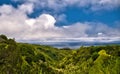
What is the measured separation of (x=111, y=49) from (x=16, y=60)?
5834 centimetres

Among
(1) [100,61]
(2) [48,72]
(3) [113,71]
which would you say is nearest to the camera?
(3) [113,71]

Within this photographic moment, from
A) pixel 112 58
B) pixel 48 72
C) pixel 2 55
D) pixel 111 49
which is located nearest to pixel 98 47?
pixel 111 49

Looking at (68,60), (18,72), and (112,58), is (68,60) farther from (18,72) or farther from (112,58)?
(18,72)

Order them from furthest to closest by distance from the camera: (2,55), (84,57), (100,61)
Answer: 1. (84,57)
2. (100,61)
3. (2,55)

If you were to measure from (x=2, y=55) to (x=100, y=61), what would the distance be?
3421 cm

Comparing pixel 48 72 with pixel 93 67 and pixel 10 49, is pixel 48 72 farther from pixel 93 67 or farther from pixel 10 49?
pixel 10 49

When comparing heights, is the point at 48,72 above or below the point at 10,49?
below

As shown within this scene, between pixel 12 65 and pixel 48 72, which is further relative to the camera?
pixel 48 72

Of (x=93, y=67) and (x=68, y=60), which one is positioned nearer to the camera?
(x=93, y=67)

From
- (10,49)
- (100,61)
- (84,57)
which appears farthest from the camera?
(84,57)

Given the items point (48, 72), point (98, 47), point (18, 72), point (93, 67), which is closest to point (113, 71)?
point (93, 67)

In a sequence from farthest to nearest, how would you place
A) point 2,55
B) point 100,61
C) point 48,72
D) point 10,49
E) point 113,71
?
point 100,61 < point 48,72 < point 113,71 < point 2,55 < point 10,49

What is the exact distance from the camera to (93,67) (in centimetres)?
9294

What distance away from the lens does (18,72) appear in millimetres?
66625
